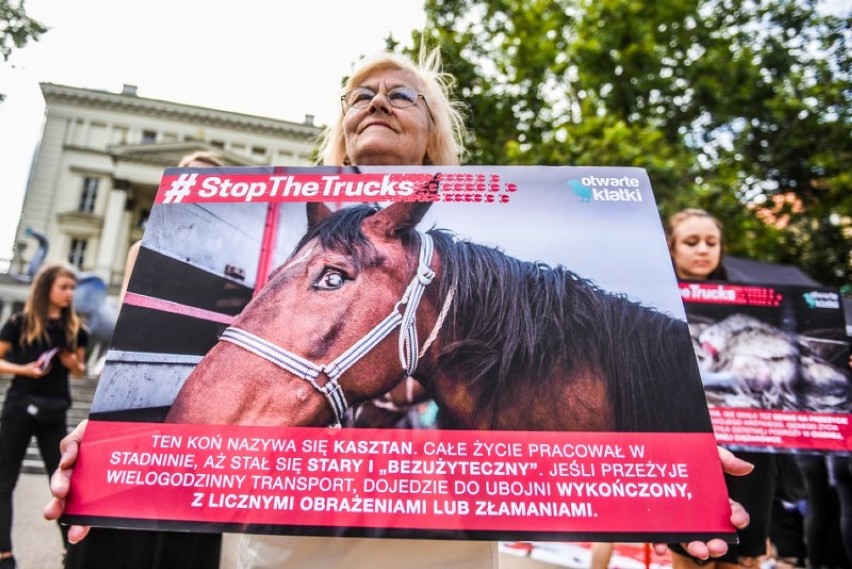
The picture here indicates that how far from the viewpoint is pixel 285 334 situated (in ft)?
3.59

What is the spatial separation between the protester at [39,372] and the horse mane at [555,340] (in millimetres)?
3081

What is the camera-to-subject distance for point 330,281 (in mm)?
1154

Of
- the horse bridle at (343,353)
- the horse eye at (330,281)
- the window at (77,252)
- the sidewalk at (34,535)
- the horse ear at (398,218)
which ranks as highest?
the window at (77,252)

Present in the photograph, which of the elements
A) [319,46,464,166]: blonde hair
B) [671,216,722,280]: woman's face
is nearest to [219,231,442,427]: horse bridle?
[319,46,464,166]: blonde hair

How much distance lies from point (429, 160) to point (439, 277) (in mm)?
647

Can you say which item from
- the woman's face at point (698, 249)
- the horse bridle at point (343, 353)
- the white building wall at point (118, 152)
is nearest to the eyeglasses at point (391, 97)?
the horse bridle at point (343, 353)

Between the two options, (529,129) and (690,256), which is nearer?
(690,256)

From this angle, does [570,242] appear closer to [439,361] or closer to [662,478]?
[439,361]

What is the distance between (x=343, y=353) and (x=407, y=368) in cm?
14

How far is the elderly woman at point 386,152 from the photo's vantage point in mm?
1050

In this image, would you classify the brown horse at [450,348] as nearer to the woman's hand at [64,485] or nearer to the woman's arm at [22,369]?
the woman's hand at [64,485]

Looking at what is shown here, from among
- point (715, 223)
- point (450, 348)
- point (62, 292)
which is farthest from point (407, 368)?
point (62, 292)

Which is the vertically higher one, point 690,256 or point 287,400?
point 690,256

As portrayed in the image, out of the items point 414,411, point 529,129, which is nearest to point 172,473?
point 414,411
